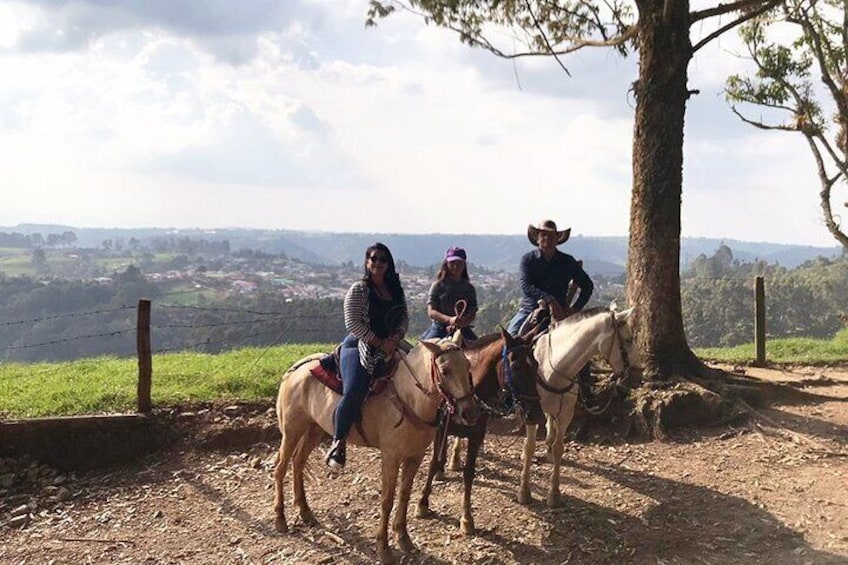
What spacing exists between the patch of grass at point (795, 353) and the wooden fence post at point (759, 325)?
0.71ft

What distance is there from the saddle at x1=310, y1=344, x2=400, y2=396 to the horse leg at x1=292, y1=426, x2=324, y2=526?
734 mm

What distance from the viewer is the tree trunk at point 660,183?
8.60m

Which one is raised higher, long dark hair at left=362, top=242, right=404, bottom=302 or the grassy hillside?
long dark hair at left=362, top=242, right=404, bottom=302

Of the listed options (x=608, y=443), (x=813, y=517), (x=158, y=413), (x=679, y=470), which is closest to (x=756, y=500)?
(x=813, y=517)

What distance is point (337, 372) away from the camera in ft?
18.9

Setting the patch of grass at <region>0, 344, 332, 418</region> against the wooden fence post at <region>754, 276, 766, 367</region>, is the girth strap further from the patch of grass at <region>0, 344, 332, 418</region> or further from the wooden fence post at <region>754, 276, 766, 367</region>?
the wooden fence post at <region>754, 276, 766, 367</region>

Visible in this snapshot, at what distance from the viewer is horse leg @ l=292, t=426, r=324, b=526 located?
6.12 meters

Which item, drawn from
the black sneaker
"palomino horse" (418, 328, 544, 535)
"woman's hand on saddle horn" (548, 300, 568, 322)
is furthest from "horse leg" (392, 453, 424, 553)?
"woman's hand on saddle horn" (548, 300, 568, 322)

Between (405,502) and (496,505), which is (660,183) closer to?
(496,505)

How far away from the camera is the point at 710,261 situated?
74.7 metres

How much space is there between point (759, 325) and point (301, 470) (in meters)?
9.94

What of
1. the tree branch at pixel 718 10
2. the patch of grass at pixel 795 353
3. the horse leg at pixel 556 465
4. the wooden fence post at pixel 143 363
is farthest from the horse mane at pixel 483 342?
the patch of grass at pixel 795 353

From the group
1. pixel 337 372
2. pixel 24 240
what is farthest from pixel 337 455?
pixel 24 240

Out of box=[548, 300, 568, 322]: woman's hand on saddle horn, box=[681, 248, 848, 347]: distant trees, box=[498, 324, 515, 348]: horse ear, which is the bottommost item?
box=[681, 248, 848, 347]: distant trees
